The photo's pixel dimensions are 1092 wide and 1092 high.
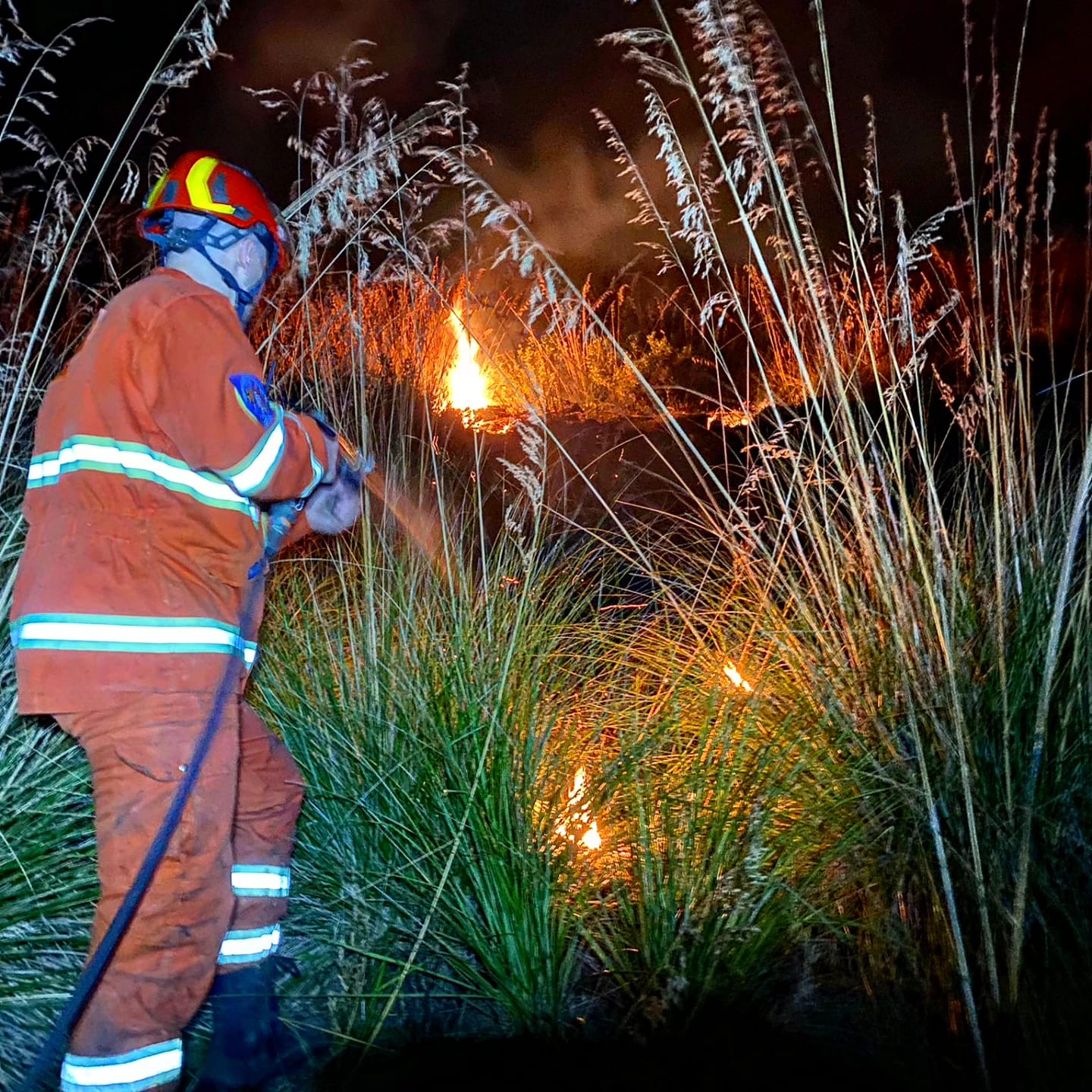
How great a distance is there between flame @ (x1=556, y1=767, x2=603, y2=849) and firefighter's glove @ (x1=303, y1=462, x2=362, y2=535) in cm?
95

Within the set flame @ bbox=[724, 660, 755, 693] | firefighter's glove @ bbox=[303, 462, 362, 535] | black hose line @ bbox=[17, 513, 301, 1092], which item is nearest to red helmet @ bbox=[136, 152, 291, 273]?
firefighter's glove @ bbox=[303, 462, 362, 535]

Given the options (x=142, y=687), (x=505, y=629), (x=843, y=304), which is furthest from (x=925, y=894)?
(x=843, y=304)

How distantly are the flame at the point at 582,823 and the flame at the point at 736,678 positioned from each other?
544mm

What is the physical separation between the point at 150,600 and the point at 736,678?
178 centimetres

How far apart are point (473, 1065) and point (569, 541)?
3.40 metres

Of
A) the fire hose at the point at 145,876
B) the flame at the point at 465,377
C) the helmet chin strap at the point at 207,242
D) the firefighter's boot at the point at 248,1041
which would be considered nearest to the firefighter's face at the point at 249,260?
the helmet chin strap at the point at 207,242

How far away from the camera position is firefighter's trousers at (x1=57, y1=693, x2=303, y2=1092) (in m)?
2.33

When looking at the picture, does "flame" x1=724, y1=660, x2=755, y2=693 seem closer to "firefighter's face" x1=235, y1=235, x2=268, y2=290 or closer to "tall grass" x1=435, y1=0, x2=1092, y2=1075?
"tall grass" x1=435, y1=0, x2=1092, y2=1075

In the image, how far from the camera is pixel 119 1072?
7.61 feet

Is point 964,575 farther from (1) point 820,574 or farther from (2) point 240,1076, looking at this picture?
(2) point 240,1076

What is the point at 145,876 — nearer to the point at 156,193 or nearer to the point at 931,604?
the point at 156,193

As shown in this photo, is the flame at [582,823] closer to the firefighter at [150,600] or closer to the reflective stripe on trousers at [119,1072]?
the firefighter at [150,600]

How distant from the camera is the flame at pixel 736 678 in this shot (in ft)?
11.0

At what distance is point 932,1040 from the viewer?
2.61 m
